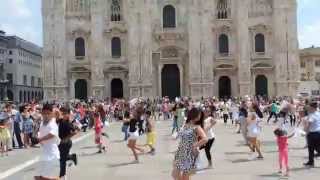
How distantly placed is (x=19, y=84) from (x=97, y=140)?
3400 inches

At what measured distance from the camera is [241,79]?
5941 cm

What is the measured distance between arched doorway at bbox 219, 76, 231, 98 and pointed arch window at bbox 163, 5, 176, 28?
664 centimetres

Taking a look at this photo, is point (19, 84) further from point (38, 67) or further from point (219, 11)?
point (219, 11)

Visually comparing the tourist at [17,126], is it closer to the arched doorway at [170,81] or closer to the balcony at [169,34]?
the balcony at [169,34]

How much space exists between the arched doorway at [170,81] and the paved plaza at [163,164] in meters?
36.6

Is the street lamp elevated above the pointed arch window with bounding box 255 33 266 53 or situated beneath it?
situated beneath

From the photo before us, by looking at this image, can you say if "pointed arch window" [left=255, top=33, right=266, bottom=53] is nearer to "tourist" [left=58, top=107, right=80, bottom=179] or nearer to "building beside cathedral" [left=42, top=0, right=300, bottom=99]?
"building beside cathedral" [left=42, top=0, right=300, bottom=99]

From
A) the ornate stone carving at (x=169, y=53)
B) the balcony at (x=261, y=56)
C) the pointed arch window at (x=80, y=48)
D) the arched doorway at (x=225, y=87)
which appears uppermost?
the pointed arch window at (x=80, y=48)

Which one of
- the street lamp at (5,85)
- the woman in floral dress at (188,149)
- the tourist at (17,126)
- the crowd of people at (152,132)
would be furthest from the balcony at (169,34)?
the woman in floral dress at (188,149)

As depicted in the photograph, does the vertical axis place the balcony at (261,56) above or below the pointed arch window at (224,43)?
below

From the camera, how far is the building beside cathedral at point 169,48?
195 ft

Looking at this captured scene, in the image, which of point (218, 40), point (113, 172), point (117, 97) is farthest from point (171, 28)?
point (113, 172)

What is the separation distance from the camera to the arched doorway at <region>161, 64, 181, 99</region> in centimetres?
6162

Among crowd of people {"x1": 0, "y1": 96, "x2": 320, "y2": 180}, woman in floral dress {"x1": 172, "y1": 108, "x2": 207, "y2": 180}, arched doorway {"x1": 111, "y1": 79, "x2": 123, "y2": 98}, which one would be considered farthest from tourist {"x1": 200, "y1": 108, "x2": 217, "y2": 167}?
arched doorway {"x1": 111, "y1": 79, "x2": 123, "y2": 98}
